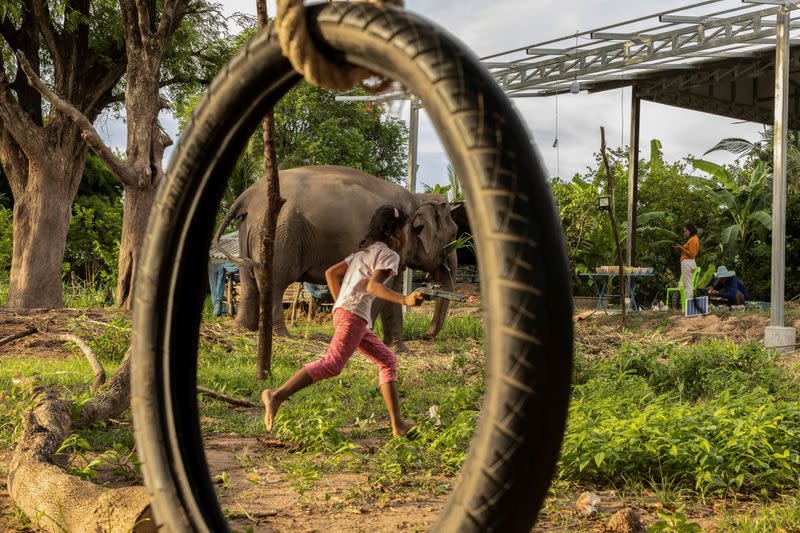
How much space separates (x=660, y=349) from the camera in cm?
773

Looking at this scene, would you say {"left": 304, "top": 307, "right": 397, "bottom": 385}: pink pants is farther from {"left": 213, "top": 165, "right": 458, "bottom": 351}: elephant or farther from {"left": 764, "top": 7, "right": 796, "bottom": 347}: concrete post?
{"left": 764, "top": 7, "right": 796, "bottom": 347}: concrete post

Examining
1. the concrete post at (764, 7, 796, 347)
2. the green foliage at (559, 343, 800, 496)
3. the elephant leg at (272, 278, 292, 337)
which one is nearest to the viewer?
the green foliage at (559, 343, 800, 496)

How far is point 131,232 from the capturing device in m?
14.9

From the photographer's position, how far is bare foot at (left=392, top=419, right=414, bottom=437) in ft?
17.4

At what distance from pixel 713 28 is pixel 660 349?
760 cm

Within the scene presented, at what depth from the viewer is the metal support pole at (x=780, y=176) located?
39.0 feet

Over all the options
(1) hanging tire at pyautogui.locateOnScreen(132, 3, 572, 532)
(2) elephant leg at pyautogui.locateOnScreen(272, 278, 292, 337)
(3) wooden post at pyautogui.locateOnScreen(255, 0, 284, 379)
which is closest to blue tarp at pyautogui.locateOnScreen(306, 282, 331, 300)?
(2) elephant leg at pyautogui.locateOnScreen(272, 278, 292, 337)

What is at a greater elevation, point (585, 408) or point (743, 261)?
point (743, 261)

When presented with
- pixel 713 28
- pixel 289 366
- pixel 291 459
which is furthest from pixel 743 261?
pixel 291 459

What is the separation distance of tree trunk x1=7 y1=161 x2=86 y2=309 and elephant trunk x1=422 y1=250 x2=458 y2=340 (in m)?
8.08

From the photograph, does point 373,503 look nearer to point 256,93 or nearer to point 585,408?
point 585,408

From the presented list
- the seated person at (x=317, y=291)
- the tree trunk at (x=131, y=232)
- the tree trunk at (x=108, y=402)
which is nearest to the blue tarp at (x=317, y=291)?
the seated person at (x=317, y=291)

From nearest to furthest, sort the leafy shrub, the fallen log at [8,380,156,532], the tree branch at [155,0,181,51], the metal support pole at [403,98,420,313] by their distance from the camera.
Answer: the fallen log at [8,380,156,532] → the leafy shrub → the tree branch at [155,0,181,51] → the metal support pole at [403,98,420,313]

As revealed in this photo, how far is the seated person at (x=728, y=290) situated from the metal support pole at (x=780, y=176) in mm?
4450
